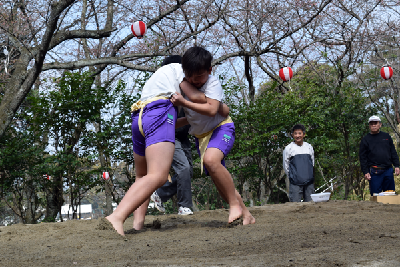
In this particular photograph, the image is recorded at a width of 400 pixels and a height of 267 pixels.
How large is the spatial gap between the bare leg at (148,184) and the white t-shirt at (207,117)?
431 mm

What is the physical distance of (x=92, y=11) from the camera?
471 inches

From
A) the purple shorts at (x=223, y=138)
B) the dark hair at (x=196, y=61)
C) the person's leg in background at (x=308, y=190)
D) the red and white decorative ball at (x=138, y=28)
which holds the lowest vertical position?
the person's leg in background at (x=308, y=190)

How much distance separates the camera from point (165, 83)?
2.72 m

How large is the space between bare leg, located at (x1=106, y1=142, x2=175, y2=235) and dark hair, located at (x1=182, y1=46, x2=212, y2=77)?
22.0 inches

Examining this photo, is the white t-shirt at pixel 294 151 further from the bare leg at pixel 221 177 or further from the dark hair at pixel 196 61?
the dark hair at pixel 196 61

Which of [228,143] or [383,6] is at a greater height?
[383,6]

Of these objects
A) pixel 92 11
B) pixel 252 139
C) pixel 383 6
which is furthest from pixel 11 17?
pixel 383 6

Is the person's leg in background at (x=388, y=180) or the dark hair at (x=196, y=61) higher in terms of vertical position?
the dark hair at (x=196, y=61)

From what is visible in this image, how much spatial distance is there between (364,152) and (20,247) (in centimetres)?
521

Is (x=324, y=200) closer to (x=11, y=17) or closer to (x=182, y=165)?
(x=182, y=165)

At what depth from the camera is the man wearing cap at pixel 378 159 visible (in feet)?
18.9

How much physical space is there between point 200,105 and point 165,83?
30 cm

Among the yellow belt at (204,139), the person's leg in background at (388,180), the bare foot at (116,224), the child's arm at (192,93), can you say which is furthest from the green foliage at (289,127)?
the bare foot at (116,224)

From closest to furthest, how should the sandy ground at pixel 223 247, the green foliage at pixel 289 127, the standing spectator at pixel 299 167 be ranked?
the sandy ground at pixel 223 247 → the standing spectator at pixel 299 167 → the green foliage at pixel 289 127
